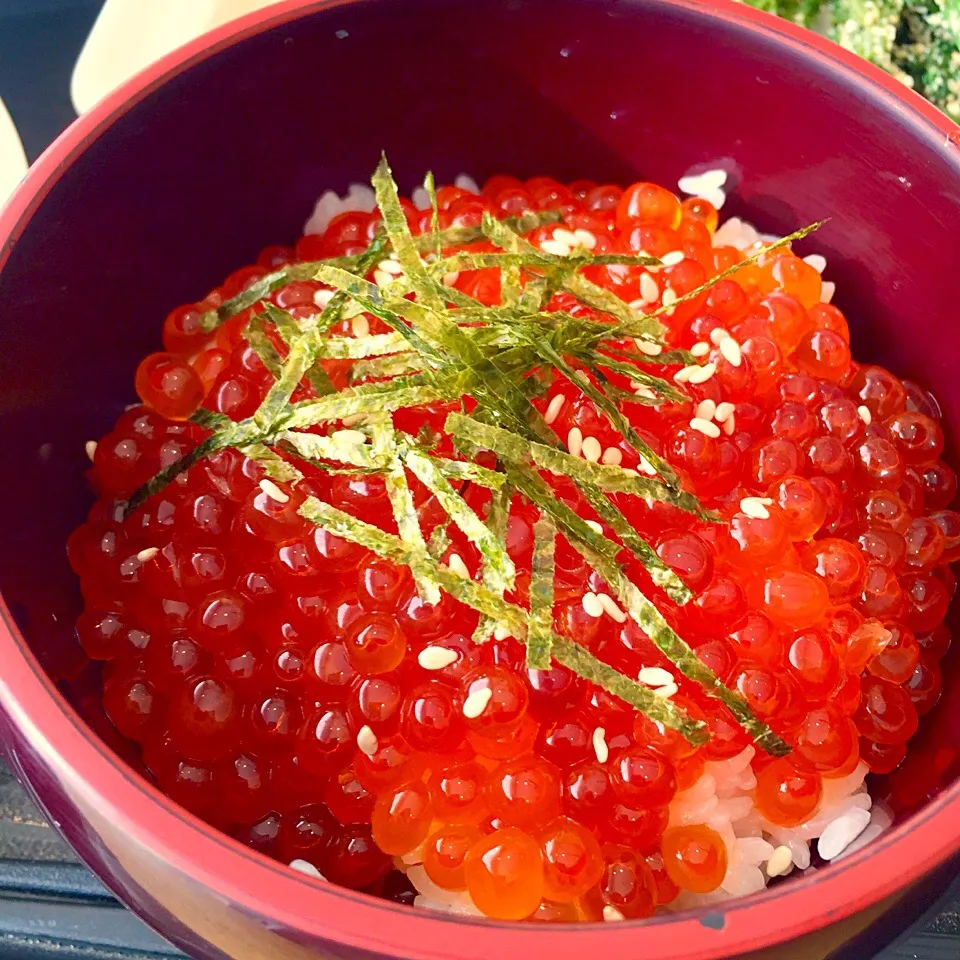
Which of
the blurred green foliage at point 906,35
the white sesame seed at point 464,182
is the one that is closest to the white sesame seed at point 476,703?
the white sesame seed at point 464,182

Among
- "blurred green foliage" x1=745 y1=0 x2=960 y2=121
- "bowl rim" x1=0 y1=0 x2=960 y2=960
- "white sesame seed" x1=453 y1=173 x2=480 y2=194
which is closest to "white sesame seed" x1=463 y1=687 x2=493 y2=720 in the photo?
Result: "bowl rim" x1=0 y1=0 x2=960 y2=960

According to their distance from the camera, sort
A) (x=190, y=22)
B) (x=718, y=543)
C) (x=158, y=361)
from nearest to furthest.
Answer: (x=718, y=543) → (x=158, y=361) → (x=190, y=22)

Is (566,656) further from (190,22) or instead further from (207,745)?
(190,22)

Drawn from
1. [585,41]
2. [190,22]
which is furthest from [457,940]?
[190,22]

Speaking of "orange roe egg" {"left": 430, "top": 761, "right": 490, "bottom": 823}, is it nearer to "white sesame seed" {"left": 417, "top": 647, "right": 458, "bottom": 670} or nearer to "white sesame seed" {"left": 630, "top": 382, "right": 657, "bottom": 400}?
"white sesame seed" {"left": 417, "top": 647, "right": 458, "bottom": 670}

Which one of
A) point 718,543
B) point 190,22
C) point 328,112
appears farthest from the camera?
point 190,22

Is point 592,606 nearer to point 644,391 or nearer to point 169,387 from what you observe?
point 644,391
